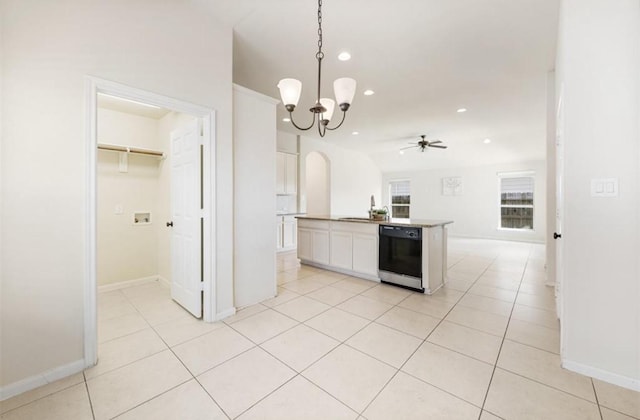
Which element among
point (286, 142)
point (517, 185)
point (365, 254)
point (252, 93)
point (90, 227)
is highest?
point (286, 142)

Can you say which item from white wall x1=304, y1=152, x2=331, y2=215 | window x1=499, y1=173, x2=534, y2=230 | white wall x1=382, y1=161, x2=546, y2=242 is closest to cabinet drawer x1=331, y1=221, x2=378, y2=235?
white wall x1=304, y1=152, x2=331, y2=215

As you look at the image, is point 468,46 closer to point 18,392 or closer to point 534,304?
point 534,304

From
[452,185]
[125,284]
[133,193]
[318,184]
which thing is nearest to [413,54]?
[133,193]

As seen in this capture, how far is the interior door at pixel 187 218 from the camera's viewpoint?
101 inches

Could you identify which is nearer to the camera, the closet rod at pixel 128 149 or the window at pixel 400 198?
the closet rod at pixel 128 149

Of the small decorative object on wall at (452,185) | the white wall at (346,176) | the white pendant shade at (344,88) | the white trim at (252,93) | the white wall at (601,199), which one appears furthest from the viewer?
the small decorative object on wall at (452,185)

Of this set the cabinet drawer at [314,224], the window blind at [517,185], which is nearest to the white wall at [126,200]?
the cabinet drawer at [314,224]

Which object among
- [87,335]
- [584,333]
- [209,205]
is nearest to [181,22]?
[209,205]

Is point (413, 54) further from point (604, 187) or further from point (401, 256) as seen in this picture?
point (401, 256)

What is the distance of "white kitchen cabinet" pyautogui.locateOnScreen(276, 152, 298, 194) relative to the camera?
609cm

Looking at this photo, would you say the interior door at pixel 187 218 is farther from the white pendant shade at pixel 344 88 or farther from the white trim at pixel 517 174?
the white trim at pixel 517 174

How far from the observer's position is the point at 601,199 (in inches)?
65.2

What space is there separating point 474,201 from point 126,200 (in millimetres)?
9027

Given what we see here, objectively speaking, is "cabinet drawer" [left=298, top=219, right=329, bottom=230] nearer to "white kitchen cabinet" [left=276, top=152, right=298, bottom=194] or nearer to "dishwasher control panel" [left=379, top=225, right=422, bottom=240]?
"dishwasher control panel" [left=379, top=225, right=422, bottom=240]
